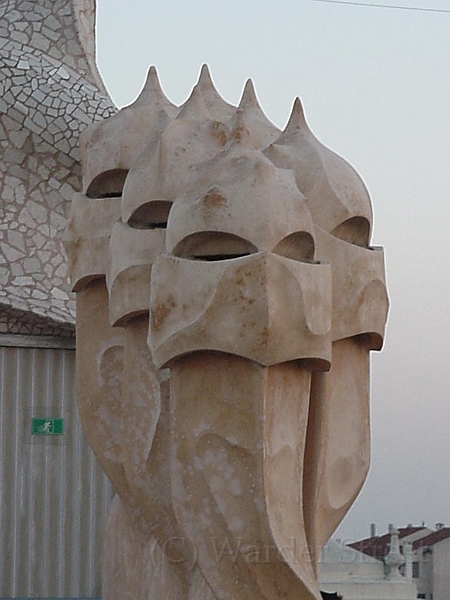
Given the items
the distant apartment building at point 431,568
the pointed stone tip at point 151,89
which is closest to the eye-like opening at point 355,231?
the pointed stone tip at point 151,89

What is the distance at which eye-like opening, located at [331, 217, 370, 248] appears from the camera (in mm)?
6082

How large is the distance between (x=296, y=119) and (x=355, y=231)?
63cm

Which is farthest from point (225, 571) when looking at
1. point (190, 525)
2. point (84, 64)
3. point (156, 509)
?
point (84, 64)

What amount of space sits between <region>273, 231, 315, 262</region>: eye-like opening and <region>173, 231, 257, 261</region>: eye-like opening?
6.1 inches

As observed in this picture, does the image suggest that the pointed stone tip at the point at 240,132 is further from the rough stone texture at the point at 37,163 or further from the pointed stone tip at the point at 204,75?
the rough stone texture at the point at 37,163

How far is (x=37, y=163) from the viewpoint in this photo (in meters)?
9.55

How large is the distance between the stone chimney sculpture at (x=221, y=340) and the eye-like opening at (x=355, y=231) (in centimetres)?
1

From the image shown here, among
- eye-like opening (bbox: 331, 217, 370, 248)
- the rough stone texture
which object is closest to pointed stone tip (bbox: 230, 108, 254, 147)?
eye-like opening (bbox: 331, 217, 370, 248)

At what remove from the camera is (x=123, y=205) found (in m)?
6.23

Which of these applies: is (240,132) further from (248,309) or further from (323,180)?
(248,309)

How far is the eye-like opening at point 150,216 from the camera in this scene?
6.09m

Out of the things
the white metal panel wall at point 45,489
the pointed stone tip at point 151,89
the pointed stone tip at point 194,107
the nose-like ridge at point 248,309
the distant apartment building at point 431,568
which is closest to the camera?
the nose-like ridge at point 248,309

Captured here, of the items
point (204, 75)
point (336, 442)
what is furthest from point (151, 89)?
point (336, 442)

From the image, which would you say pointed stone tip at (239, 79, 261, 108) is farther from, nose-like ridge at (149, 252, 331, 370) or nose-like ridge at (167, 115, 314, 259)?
nose-like ridge at (149, 252, 331, 370)
